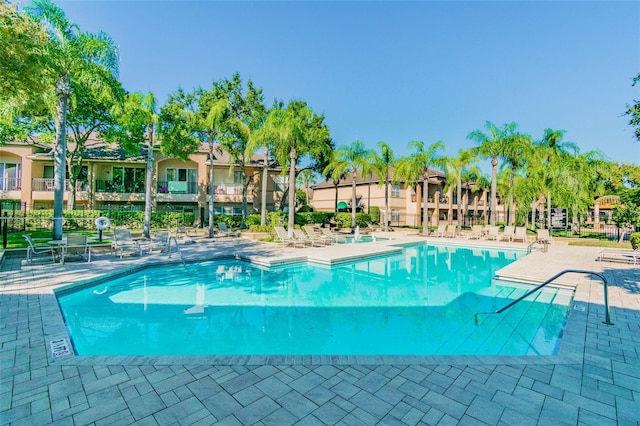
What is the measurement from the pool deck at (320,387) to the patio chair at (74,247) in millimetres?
6515

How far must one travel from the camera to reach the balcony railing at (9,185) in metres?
24.9

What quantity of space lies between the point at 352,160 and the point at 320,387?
2366 cm

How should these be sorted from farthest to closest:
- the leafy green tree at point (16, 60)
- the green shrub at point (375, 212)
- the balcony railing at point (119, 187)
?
the green shrub at point (375, 212)
the balcony railing at point (119, 187)
the leafy green tree at point (16, 60)

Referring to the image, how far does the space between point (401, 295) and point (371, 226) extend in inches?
881

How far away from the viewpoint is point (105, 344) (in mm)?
5637

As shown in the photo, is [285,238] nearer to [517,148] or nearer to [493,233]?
[493,233]

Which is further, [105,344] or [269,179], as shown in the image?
[269,179]

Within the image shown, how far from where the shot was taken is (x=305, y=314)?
743cm

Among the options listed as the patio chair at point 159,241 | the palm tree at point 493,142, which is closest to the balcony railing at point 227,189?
the patio chair at point 159,241

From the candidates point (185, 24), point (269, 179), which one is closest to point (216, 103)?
point (185, 24)

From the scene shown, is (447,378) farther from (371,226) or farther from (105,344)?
(371,226)

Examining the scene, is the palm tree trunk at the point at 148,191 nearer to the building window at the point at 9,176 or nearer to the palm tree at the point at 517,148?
the building window at the point at 9,176

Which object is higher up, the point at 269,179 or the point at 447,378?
the point at 269,179

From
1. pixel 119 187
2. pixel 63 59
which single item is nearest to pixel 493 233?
pixel 63 59
